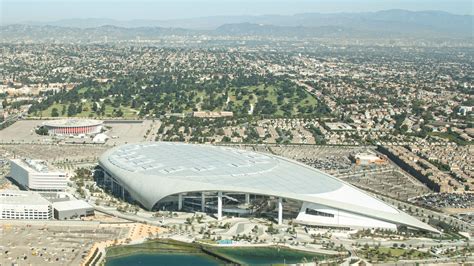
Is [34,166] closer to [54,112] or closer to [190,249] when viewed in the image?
[190,249]

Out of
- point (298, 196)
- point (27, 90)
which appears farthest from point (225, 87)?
point (298, 196)

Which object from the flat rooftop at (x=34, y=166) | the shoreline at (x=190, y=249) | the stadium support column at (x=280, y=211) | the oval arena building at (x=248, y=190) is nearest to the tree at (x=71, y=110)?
the flat rooftop at (x=34, y=166)

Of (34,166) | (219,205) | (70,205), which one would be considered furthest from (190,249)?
(34,166)

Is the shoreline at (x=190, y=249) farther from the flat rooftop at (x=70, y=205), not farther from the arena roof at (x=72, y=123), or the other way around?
the arena roof at (x=72, y=123)

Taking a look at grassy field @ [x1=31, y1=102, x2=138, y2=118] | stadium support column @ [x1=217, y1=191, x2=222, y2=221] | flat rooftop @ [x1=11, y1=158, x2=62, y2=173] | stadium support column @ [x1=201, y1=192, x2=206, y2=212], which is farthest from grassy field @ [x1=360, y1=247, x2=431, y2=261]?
grassy field @ [x1=31, y1=102, x2=138, y2=118]

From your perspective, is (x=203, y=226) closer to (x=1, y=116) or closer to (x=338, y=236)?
(x=338, y=236)
